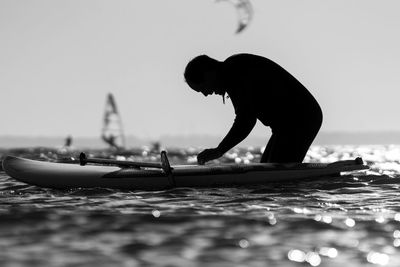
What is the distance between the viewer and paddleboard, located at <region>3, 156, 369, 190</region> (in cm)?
767

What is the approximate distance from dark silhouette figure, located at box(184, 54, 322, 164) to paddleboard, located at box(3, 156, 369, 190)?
240mm

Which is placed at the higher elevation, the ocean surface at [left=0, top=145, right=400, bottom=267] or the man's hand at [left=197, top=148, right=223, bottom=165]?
the man's hand at [left=197, top=148, right=223, bottom=165]

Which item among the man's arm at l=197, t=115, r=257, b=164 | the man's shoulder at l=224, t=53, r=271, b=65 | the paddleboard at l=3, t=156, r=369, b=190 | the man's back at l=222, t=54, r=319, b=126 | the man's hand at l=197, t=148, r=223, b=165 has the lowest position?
the paddleboard at l=3, t=156, r=369, b=190

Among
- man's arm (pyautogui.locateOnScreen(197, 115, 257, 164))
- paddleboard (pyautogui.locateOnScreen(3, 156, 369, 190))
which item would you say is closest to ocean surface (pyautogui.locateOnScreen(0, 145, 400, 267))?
paddleboard (pyautogui.locateOnScreen(3, 156, 369, 190))

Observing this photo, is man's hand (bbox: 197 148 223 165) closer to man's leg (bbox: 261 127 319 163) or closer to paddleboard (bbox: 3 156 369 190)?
paddleboard (bbox: 3 156 369 190)

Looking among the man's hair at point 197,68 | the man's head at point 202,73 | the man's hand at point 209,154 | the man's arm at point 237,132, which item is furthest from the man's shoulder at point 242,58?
the man's hand at point 209,154

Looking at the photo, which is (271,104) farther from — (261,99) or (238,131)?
(238,131)

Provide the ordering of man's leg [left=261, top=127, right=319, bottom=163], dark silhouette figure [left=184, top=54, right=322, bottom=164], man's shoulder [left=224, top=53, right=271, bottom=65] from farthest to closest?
man's leg [left=261, top=127, right=319, bottom=163] → man's shoulder [left=224, top=53, right=271, bottom=65] → dark silhouette figure [left=184, top=54, right=322, bottom=164]

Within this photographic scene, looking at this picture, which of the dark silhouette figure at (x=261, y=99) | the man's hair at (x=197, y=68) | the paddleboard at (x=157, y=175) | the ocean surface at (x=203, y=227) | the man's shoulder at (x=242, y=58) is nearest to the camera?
the ocean surface at (x=203, y=227)

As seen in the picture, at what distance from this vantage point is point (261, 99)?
771 cm

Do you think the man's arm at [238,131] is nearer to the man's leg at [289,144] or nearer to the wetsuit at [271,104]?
the wetsuit at [271,104]

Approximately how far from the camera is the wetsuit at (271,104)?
758 centimetres

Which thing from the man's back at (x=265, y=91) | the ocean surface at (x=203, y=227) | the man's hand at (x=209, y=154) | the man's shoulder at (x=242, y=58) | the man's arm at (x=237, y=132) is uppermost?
the man's shoulder at (x=242, y=58)

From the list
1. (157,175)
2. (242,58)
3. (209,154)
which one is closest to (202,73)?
(242,58)
